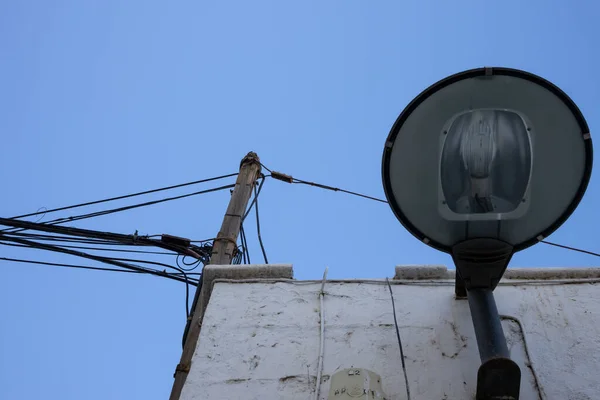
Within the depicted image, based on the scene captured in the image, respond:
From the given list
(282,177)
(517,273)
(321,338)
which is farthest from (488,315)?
(282,177)

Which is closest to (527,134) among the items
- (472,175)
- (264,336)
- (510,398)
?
(472,175)

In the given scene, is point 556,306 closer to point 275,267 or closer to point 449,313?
point 449,313

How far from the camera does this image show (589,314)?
2812 millimetres

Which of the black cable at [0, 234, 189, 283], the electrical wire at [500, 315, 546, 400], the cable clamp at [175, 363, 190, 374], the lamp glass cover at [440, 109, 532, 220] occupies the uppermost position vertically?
the black cable at [0, 234, 189, 283]

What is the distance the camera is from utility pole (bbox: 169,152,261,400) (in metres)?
3.46

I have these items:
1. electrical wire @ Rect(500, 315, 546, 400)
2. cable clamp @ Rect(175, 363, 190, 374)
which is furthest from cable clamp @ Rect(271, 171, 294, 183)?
electrical wire @ Rect(500, 315, 546, 400)

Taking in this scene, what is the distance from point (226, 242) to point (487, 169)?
10.3ft

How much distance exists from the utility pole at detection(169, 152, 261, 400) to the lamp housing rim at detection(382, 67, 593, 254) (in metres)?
1.40

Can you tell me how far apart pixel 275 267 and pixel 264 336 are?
0.52 m

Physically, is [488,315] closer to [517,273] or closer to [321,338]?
[321,338]

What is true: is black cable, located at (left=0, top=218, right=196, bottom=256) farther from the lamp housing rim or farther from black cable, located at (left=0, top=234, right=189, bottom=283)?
the lamp housing rim

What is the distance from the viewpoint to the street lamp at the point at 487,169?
2.27 m

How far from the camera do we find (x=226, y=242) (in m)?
5.10

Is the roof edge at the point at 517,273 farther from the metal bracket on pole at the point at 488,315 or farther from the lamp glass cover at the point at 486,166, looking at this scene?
the lamp glass cover at the point at 486,166
